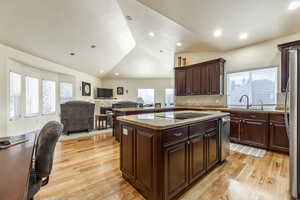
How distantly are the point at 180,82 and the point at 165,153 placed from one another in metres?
4.27

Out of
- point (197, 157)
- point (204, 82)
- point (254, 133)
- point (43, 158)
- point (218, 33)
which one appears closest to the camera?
point (43, 158)

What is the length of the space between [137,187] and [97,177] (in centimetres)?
76

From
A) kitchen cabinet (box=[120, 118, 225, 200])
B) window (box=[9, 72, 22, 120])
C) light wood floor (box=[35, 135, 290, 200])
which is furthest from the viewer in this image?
window (box=[9, 72, 22, 120])

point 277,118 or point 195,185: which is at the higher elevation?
point 277,118

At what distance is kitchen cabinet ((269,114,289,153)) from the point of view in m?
3.11

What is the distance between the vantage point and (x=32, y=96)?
17.6 ft

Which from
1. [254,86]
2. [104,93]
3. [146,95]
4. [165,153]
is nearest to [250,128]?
[254,86]

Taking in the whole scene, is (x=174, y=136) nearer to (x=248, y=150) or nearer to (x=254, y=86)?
(x=248, y=150)

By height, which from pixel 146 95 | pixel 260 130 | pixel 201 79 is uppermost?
pixel 201 79

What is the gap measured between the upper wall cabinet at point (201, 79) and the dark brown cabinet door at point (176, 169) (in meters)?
3.34

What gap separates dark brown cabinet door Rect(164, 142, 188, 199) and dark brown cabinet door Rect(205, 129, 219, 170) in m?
0.61

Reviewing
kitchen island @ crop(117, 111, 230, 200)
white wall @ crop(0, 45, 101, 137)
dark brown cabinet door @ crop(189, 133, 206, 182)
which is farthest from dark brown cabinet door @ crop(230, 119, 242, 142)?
white wall @ crop(0, 45, 101, 137)

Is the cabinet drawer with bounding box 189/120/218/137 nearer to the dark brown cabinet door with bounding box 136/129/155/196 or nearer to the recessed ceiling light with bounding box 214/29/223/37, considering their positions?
the dark brown cabinet door with bounding box 136/129/155/196

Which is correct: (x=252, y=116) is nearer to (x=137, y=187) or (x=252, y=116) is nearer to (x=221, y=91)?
(x=221, y=91)
